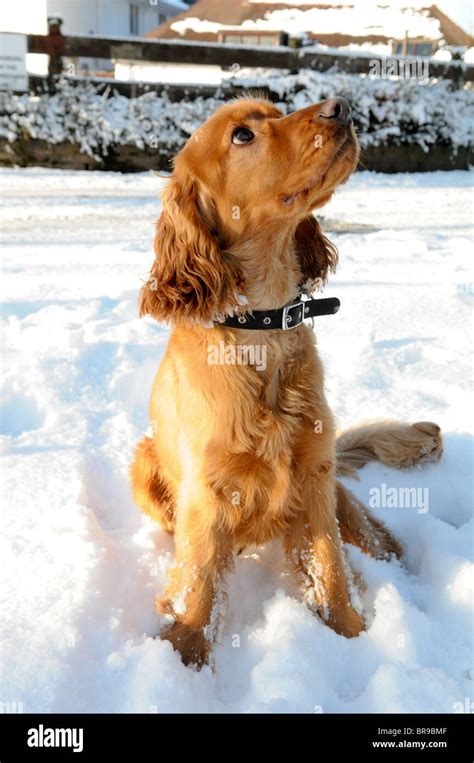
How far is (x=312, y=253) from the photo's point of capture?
284 centimetres

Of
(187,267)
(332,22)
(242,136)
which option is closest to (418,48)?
(332,22)

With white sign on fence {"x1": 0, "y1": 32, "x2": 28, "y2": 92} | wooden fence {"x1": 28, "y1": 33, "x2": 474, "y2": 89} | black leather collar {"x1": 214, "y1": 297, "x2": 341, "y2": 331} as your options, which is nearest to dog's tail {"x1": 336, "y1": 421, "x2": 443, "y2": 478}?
black leather collar {"x1": 214, "y1": 297, "x2": 341, "y2": 331}

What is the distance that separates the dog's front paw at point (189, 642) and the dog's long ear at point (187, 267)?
110cm

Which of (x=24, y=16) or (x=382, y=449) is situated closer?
(x=382, y=449)

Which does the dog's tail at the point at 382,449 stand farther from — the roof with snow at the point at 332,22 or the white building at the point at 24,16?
the roof with snow at the point at 332,22

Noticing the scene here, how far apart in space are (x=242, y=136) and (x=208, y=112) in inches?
375

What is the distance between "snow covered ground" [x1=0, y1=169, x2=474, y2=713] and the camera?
2223mm

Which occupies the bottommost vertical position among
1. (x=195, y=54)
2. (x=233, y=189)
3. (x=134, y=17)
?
(x=233, y=189)

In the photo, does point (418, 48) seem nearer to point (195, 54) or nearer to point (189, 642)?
point (195, 54)

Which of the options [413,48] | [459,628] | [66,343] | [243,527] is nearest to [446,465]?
[459,628]

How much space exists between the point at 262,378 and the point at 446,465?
1.44 m

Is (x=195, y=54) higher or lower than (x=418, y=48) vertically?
lower
